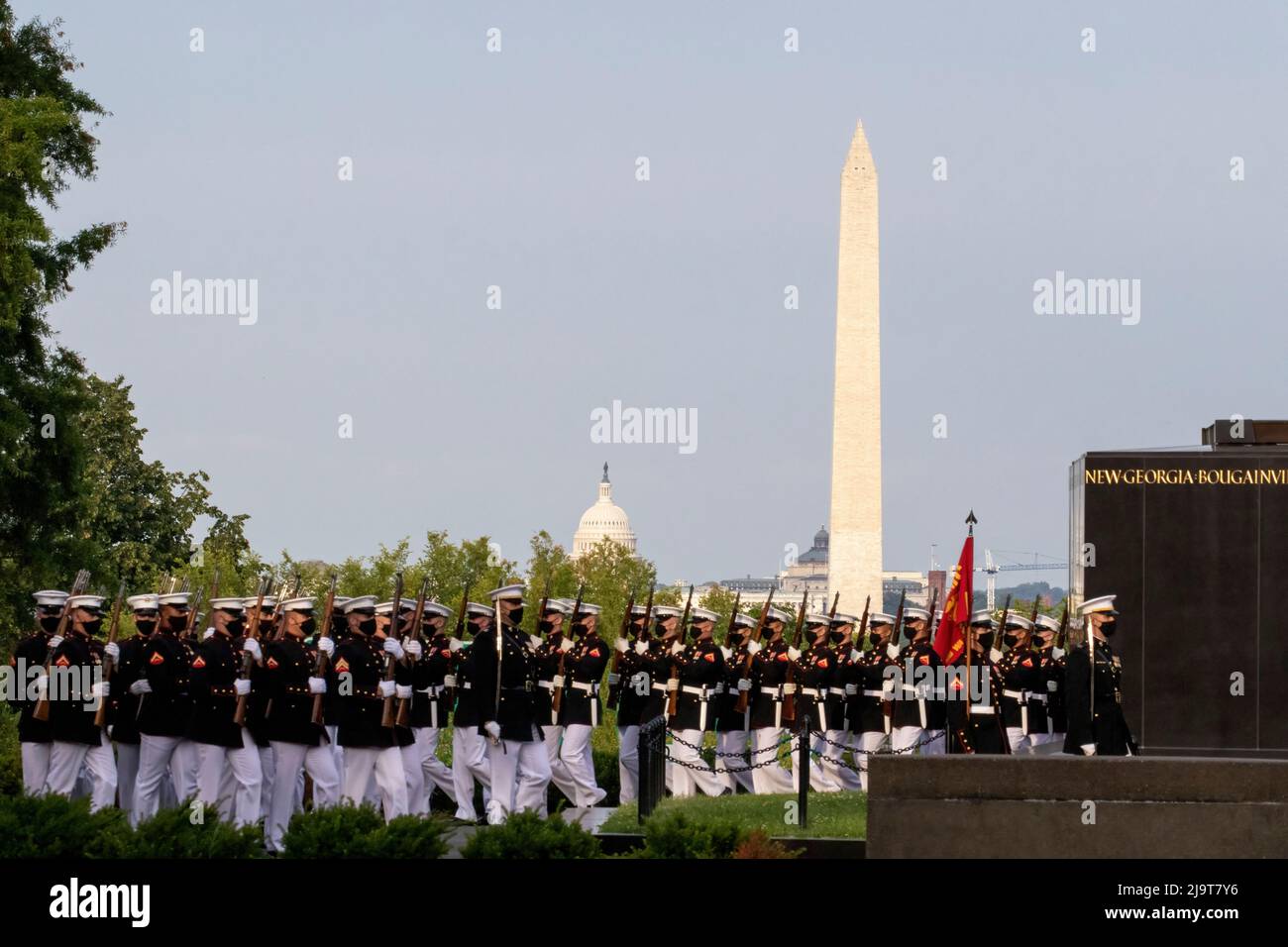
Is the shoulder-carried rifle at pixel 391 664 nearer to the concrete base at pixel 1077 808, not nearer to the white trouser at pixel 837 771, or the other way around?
the concrete base at pixel 1077 808

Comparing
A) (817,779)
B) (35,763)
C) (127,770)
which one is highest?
(35,763)

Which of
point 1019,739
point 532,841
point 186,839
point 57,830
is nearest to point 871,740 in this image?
point 1019,739

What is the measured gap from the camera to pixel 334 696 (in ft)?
54.9

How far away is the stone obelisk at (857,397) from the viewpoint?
51656mm

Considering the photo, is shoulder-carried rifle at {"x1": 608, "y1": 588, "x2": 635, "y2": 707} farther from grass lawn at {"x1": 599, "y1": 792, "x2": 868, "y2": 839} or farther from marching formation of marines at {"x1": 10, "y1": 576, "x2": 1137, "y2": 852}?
grass lawn at {"x1": 599, "y1": 792, "x2": 868, "y2": 839}

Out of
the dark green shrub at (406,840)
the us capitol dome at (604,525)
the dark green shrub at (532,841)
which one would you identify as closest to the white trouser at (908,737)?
the dark green shrub at (532,841)

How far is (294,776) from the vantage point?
1681 centimetres

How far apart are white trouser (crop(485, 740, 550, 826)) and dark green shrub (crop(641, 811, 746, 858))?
490 centimetres

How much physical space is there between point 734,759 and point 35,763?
7.27m

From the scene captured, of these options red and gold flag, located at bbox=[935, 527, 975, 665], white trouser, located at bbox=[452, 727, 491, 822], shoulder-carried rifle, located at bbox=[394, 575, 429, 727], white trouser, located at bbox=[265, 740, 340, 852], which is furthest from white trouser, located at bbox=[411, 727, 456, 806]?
red and gold flag, located at bbox=[935, 527, 975, 665]

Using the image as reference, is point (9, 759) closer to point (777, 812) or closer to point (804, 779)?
point (777, 812)

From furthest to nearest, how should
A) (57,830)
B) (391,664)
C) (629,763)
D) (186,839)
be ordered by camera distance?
(629,763)
(391,664)
(57,830)
(186,839)
